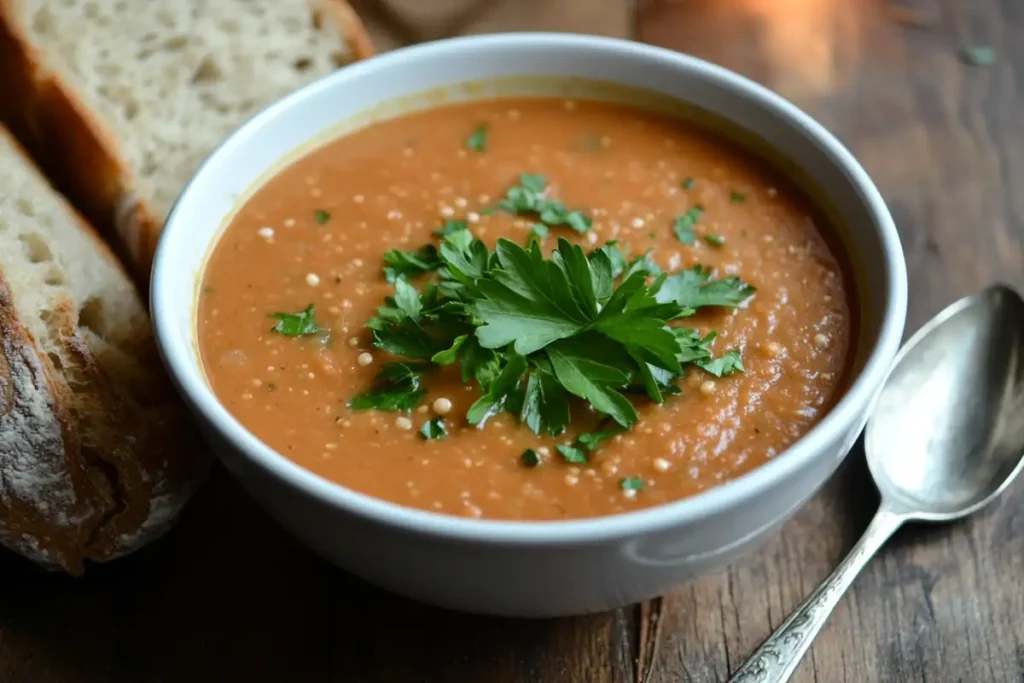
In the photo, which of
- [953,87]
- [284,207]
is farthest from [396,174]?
[953,87]

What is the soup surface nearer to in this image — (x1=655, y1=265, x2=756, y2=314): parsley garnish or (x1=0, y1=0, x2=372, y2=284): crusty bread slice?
(x1=655, y1=265, x2=756, y2=314): parsley garnish

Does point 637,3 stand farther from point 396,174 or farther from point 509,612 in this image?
point 509,612

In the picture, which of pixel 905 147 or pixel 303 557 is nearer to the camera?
pixel 303 557

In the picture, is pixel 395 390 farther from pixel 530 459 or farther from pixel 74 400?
pixel 74 400

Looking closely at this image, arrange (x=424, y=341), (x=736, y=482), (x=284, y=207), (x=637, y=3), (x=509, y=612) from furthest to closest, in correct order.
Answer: (x=637, y=3), (x=284, y=207), (x=424, y=341), (x=509, y=612), (x=736, y=482)

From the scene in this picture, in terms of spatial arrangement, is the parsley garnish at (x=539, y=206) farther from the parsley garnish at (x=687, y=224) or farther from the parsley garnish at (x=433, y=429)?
the parsley garnish at (x=433, y=429)

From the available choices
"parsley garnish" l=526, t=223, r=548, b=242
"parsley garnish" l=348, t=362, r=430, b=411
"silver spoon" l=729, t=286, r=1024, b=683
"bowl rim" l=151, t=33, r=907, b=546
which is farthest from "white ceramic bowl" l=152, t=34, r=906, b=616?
"parsley garnish" l=526, t=223, r=548, b=242

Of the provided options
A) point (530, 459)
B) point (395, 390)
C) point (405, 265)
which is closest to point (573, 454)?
point (530, 459)

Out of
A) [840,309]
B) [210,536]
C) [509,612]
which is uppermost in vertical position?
[840,309]
